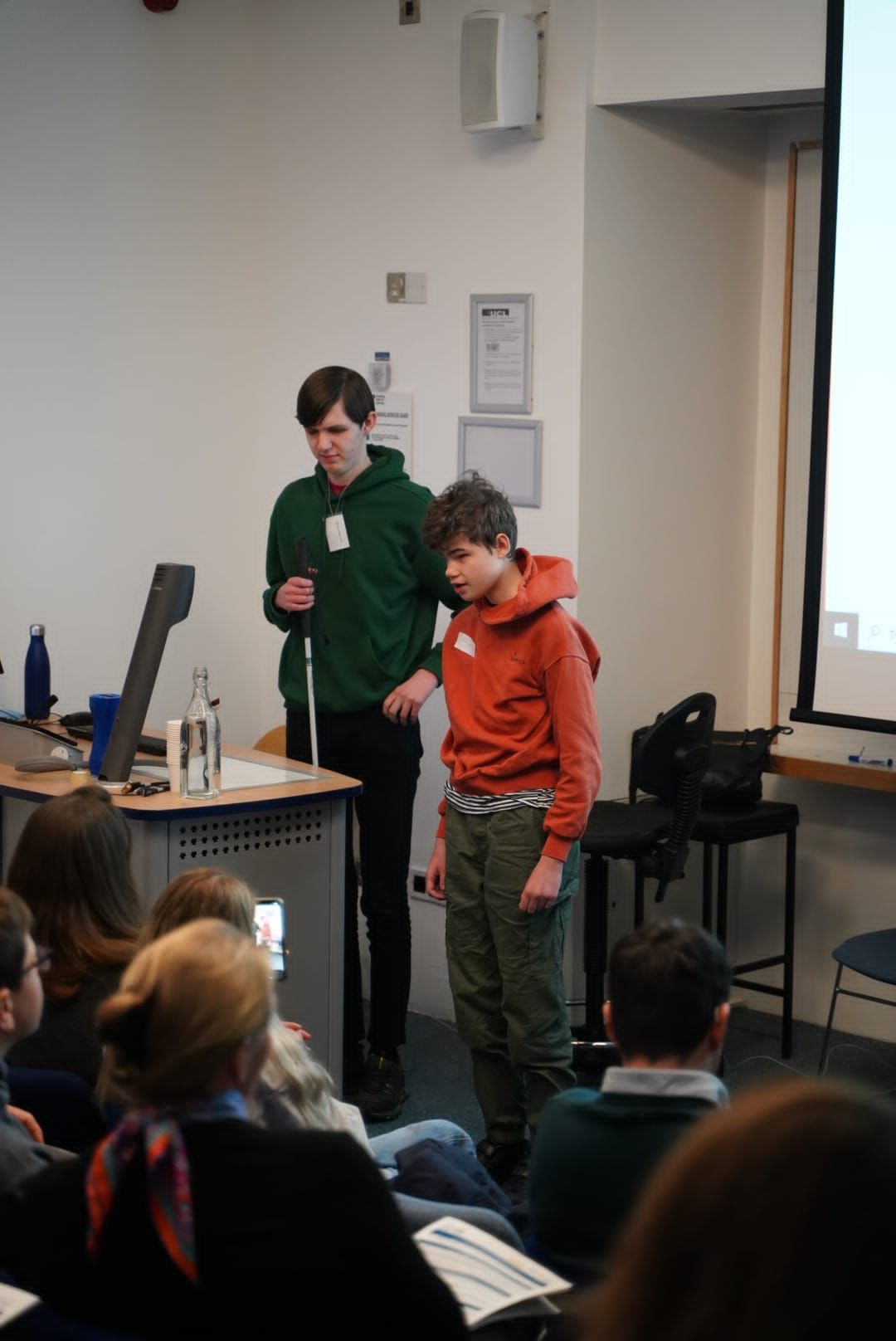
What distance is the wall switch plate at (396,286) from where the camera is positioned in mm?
4578

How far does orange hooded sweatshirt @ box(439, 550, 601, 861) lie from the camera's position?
3217 mm

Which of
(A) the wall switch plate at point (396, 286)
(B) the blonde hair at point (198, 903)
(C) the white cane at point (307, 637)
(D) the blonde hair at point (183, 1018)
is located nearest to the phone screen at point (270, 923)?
(B) the blonde hair at point (198, 903)

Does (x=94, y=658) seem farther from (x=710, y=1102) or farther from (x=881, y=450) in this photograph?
(x=710, y=1102)

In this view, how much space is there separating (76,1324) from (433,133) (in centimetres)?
366

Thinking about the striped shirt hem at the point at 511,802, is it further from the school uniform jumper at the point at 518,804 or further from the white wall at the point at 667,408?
the white wall at the point at 667,408

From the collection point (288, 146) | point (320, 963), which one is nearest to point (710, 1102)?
point (320, 963)

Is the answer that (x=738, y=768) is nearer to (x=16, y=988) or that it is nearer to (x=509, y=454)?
(x=509, y=454)

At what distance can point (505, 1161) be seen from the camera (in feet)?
11.3

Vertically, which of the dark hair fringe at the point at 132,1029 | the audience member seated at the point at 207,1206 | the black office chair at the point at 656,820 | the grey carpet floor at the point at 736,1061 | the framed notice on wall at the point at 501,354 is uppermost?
the framed notice on wall at the point at 501,354

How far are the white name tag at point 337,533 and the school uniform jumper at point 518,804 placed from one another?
0.58 m

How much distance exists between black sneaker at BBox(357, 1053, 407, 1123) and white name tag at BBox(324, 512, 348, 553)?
4.08 ft

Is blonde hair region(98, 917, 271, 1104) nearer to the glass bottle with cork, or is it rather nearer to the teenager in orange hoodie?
the teenager in orange hoodie

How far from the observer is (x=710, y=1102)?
1795 mm

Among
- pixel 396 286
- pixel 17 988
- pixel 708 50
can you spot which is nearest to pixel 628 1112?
pixel 17 988
